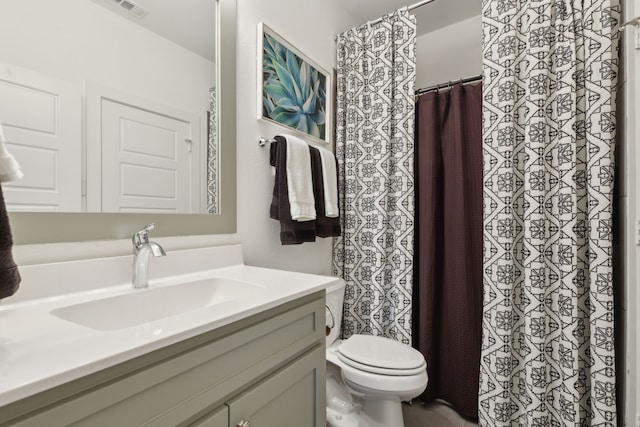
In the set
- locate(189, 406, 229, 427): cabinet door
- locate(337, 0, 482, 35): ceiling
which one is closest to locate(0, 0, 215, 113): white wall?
locate(189, 406, 229, 427): cabinet door

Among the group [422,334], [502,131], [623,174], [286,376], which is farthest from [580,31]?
[286,376]

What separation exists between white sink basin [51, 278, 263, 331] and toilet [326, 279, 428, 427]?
616 millimetres

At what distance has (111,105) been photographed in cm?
91

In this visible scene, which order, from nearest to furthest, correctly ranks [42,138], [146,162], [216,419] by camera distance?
[216,419] → [42,138] → [146,162]

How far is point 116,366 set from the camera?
0.47 meters

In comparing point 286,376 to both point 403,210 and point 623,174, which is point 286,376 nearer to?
point 403,210

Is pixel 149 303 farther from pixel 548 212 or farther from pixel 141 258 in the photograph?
pixel 548 212

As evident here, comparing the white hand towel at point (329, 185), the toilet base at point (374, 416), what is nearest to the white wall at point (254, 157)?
the white hand towel at point (329, 185)

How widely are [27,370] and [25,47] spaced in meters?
0.81

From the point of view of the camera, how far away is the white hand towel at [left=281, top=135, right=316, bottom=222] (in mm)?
1354

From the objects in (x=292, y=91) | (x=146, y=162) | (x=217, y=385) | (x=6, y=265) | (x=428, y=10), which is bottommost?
(x=217, y=385)

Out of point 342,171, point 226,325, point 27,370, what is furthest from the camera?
point 342,171

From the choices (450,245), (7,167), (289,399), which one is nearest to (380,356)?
(289,399)

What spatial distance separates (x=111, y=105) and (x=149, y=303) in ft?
1.99
